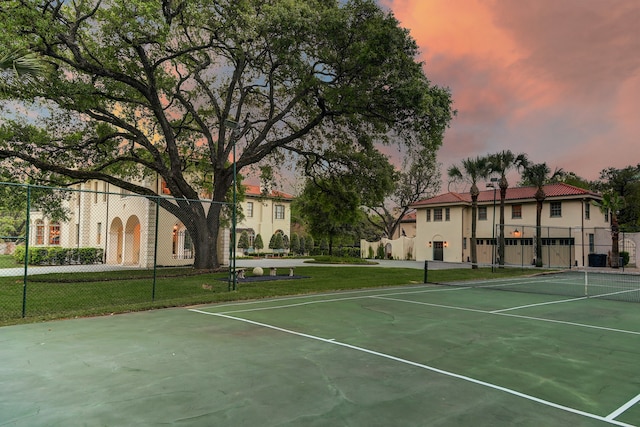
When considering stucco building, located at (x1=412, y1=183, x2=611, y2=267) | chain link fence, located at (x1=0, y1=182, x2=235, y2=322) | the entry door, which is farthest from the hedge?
the entry door

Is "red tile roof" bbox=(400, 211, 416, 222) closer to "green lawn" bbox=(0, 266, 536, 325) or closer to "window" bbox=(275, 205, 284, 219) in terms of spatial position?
"window" bbox=(275, 205, 284, 219)

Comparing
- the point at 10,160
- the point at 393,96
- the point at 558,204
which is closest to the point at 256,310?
the point at 393,96

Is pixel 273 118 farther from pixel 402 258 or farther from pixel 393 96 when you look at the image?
pixel 402 258

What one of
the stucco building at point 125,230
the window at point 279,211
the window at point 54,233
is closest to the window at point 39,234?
the stucco building at point 125,230

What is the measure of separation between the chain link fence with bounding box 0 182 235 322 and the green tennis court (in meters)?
3.02

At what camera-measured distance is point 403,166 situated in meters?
55.2

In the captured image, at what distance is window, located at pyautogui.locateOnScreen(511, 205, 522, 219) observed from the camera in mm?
40688

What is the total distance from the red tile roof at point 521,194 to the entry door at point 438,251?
4.57m

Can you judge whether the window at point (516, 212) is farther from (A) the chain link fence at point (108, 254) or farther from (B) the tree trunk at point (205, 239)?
(B) the tree trunk at point (205, 239)

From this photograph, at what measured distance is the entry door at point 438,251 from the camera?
45031mm

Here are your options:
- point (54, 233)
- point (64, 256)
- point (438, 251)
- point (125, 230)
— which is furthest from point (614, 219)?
point (54, 233)

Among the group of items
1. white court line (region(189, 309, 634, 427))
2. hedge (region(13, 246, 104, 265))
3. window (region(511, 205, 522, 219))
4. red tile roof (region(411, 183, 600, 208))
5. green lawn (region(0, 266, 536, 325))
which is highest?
red tile roof (region(411, 183, 600, 208))

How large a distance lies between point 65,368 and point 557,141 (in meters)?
36.4

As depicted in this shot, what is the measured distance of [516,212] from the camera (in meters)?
41.0
